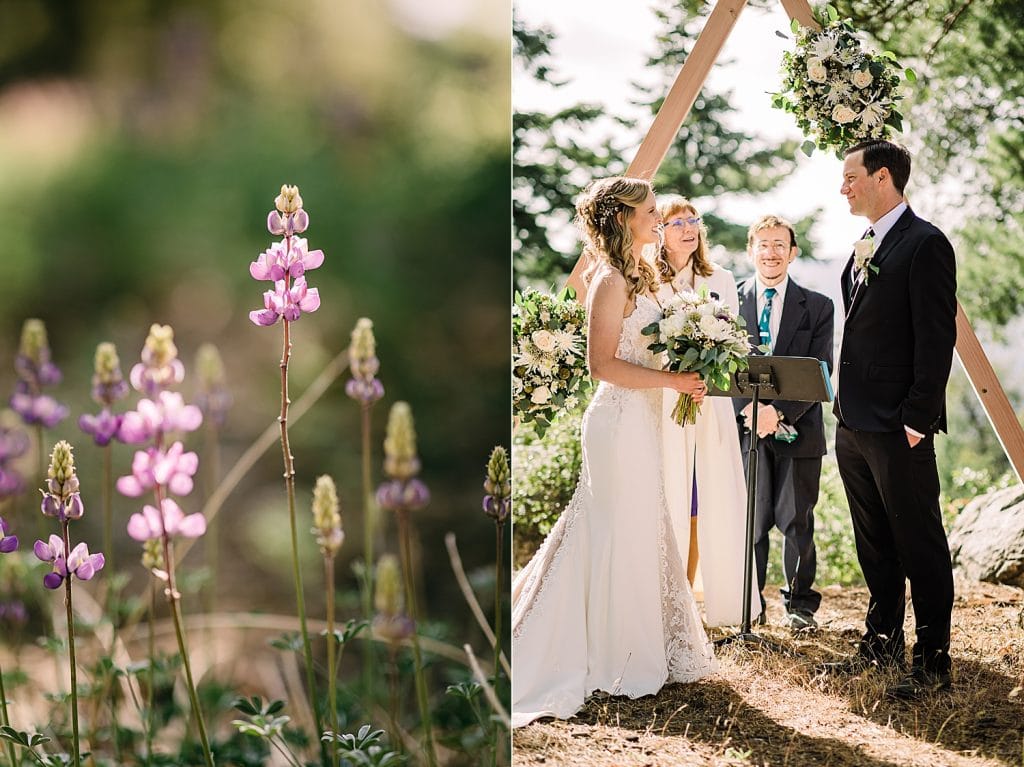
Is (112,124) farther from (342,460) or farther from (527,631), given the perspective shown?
(527,631)

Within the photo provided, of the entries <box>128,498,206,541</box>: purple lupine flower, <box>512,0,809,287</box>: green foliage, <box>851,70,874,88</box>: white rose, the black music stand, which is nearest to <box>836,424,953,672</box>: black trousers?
the black music stand

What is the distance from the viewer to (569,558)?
3.77 m

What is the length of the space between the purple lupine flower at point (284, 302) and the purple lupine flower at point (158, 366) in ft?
0.65

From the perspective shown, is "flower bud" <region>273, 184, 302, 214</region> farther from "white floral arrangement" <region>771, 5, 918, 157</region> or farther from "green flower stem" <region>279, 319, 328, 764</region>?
"white floral arrangement" <region>771, 5, 918, 157</region>

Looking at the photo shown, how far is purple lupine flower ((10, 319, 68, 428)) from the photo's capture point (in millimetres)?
2107

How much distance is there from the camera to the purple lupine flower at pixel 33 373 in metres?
2.11

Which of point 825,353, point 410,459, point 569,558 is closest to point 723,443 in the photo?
point 825,353

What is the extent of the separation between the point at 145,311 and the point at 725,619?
3562mm

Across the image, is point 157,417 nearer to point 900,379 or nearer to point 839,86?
point 900,379

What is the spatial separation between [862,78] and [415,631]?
3.29 metres

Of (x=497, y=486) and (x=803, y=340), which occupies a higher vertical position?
(x=803, y=340)

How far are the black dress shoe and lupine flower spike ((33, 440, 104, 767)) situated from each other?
3.06 metres

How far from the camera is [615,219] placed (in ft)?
12.3

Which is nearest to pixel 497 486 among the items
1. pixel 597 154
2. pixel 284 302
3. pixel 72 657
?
pixel 284 302
